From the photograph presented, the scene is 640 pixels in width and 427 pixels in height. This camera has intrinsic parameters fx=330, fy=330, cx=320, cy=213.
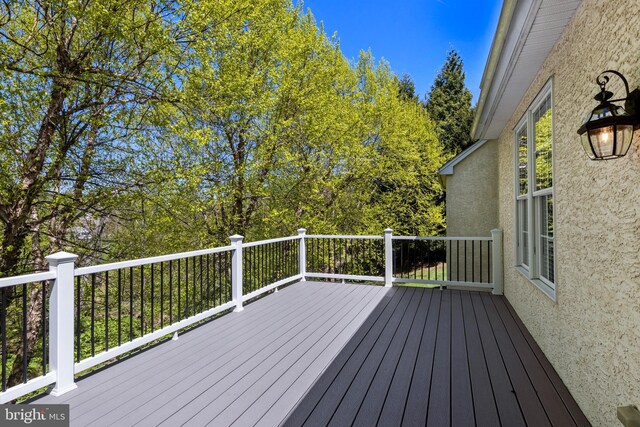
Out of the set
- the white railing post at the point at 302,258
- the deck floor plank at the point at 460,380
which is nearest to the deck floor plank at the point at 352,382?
the deck floor plank at the point at 460,380

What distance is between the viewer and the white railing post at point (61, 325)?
2.51 metres

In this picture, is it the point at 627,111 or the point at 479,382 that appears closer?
Result: the point at 627,111

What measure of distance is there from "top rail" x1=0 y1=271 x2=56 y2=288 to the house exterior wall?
365 cm

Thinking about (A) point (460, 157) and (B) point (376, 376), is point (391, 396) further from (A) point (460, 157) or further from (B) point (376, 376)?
(A) point (460, 157)

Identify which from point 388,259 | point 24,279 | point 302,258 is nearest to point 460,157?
point 388,259

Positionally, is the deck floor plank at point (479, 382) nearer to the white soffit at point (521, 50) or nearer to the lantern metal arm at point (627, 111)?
the lantern metal arm at point (627, 111)

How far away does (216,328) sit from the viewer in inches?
155

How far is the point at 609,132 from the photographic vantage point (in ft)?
5.38

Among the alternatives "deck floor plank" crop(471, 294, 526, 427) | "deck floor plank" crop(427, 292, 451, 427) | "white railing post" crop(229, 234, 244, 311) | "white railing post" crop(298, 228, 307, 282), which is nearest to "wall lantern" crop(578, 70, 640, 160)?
"deck floor plank" crop(471, 294, 526, 427)

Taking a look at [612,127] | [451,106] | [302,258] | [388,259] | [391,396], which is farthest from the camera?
[451,106]

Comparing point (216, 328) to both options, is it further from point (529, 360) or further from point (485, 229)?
point (485, 229)

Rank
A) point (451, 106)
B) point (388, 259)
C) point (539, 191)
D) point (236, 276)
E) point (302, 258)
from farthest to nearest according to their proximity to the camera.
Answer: point (451, 106) < point (302, 258) < point (388, 259) < point (236, 276) < point (539, 191)

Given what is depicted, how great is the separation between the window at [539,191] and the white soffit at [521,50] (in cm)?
30

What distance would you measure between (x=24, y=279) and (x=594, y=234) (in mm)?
3877
